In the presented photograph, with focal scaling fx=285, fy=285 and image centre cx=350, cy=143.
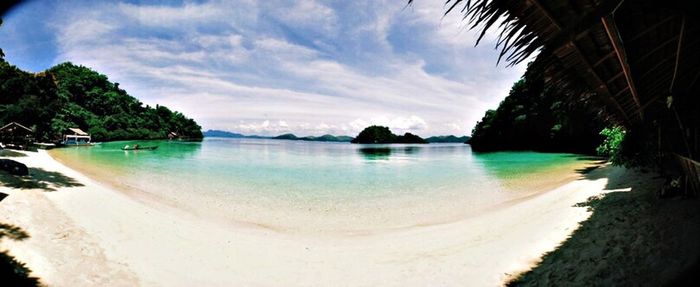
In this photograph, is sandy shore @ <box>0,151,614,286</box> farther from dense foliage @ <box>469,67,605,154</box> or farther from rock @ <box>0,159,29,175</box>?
dense foliage @ <box>469,67,605,154</box>

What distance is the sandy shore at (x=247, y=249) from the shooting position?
4.15 m

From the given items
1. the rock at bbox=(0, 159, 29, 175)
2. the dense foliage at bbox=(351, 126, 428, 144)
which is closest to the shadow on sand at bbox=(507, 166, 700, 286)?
the rock at bbox=(0, 159, 29, 175)

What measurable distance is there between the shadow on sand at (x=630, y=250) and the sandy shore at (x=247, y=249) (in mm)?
336

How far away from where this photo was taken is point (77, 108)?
175 ft

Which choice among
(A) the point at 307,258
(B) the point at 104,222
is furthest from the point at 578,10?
(B) the point at 104,222

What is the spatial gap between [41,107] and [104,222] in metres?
31.7

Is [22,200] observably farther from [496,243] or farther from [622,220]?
[622,220]

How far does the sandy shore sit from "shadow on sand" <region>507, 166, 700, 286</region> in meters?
0.34

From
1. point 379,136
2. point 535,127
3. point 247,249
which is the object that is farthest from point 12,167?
point 379,136

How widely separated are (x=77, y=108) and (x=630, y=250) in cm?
7420

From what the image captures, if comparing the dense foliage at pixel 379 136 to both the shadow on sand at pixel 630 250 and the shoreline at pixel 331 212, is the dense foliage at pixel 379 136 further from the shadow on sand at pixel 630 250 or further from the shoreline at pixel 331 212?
the shadow on sand at pixel 630 250

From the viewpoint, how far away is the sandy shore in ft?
13.6

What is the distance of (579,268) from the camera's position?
3676 mm

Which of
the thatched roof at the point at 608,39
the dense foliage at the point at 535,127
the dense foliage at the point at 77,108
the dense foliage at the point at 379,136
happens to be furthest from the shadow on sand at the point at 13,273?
the dense foliage at the point at 379,136
